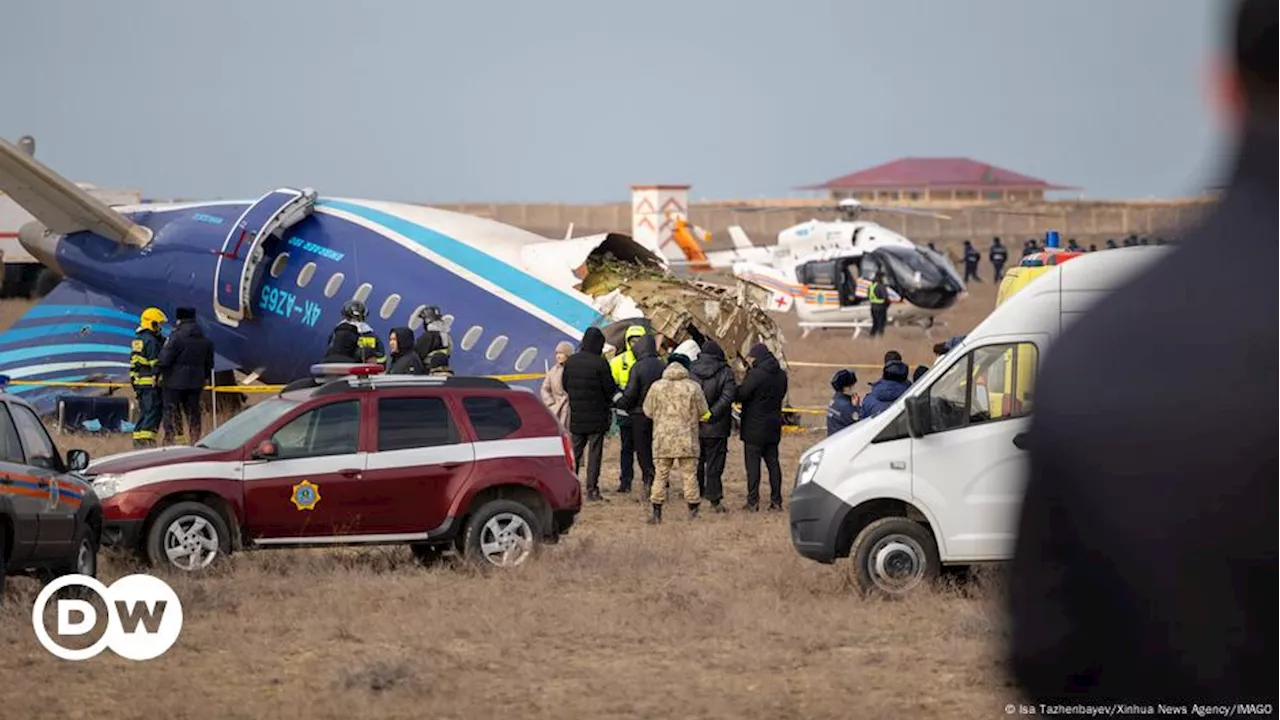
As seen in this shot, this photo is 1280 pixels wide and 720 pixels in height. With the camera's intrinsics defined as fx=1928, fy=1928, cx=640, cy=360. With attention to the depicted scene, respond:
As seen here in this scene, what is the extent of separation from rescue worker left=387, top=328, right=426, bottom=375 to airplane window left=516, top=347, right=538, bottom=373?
1.95 meters

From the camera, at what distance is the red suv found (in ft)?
48.5

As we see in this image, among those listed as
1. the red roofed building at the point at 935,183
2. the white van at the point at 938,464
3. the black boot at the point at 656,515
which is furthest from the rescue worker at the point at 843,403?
the red roofed building at the point at 935,183

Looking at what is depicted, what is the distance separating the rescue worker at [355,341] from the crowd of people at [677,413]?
9.38 feet

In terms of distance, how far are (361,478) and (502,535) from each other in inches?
48.0

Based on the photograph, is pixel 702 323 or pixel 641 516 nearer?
pixel 641 516

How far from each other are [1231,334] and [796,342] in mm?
44627

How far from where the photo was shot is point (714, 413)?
19.3m

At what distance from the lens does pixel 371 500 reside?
1499 cm

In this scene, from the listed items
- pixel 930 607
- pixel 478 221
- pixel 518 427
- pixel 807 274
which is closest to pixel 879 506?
pixel 930 607

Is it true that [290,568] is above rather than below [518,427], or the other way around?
below

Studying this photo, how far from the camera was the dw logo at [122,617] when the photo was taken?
12281 mm

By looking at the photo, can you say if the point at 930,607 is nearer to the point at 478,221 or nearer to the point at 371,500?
the point at 371,500

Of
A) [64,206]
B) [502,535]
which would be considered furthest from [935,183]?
[502,535]

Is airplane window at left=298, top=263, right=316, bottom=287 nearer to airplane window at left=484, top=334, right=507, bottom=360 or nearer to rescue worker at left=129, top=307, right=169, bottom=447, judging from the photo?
rescue worker at left=129, top=307, right=169, bottom=447
